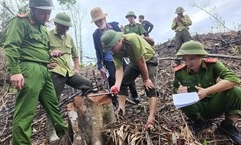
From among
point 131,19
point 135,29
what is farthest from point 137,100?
point 131,19

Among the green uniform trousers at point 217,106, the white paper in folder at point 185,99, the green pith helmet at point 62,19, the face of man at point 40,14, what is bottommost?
the green uniform trousers at point 217,106

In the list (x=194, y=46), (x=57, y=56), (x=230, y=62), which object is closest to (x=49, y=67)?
(x=57, y=56)

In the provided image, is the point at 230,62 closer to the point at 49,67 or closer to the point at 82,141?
the point at 49,67

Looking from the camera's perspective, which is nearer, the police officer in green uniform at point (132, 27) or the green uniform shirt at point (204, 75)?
the green uniform shirt at point (204, 75)

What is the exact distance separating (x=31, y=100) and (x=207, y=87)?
211 cm

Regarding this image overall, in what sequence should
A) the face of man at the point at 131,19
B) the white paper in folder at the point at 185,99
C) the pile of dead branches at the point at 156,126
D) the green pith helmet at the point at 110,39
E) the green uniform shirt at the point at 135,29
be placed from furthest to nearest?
the face of man at the point at 131,19 < the green uniform shirt at the point at 135,29 < the green pith helmet at the point at 110,39 < the white paper in folder at the point at 185,99 < the pile of dead branches at the point at 156,126

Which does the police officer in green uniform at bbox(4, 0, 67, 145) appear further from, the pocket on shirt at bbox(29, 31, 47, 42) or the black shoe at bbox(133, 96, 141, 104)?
the black shoe at bbox(133, 96, 141, 104)

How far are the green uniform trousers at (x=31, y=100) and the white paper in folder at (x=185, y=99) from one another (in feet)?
4.83

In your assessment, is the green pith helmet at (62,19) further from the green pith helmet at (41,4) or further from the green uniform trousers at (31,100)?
the green uniform trousers at (31,100)

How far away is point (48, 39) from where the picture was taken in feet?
15.4

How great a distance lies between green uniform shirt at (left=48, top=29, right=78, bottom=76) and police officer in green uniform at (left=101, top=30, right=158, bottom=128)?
73 cm

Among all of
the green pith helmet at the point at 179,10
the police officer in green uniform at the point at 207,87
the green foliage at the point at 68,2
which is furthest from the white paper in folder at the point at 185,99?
the green foliage at the point at 68,2

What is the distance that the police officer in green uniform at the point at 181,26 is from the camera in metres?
9.78

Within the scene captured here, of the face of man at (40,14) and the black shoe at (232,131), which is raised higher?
the face of man at (40,14)
